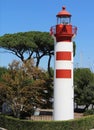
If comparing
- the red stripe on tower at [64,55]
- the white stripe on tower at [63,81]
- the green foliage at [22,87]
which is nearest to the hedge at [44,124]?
the white stripe on tower at [63,81]

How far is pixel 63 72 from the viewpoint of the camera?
31500 mm

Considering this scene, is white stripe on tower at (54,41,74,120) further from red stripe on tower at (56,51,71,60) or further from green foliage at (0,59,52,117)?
green foliage at (0,59,52,117)

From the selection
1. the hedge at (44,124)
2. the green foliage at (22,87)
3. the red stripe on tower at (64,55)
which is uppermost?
the red stripe on tower at (64,55)

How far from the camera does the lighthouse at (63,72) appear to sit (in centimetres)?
3152

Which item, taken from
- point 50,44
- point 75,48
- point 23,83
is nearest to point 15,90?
point 23,83

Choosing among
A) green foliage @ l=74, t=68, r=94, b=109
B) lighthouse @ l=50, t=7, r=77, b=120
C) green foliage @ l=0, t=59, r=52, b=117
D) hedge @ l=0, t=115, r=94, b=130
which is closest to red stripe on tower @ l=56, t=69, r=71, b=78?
lighthouse @ l=50, t=7, r=77, b=120

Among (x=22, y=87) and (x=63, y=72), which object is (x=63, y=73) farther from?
(x=22, y=87)

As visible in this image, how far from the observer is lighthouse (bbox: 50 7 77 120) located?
31.5m

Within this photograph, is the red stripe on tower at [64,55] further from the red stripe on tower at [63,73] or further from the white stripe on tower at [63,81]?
the red stripe on tower at [63,73]

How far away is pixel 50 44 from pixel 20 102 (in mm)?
20671

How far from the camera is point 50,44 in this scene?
52.6m

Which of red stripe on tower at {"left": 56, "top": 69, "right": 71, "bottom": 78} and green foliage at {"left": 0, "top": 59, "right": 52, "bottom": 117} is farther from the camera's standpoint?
green foliage at {"left": 0, "top": 59, "right": 52, "bottom": 117}

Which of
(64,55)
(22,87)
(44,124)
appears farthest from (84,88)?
(44,124)

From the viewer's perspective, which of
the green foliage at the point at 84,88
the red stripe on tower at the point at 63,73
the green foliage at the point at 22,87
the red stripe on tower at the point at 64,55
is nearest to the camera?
the red stripe on tower at the point at 63,73
